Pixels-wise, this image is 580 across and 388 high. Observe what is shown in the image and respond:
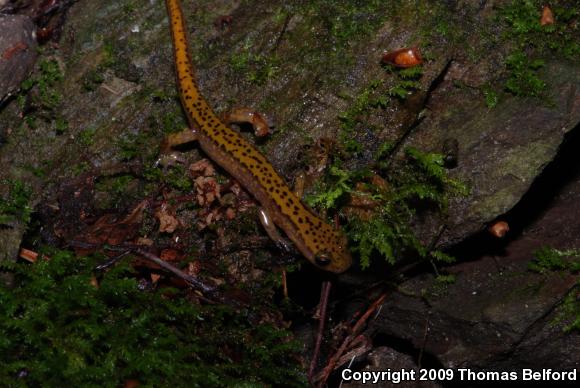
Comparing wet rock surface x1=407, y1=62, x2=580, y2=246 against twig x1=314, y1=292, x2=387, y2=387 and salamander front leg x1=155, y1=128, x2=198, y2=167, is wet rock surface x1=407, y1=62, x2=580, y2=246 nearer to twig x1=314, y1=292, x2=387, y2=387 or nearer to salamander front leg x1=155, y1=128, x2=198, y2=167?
twig x1=314, y1=292, x2=387, y2=387

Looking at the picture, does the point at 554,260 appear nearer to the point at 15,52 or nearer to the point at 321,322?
the point at 321,322

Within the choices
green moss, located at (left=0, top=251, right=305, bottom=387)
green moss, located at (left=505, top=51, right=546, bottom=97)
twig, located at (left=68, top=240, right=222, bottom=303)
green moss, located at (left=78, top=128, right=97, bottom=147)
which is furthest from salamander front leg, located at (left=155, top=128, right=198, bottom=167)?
green moss, located at (left=505, top=51, right=546, bottom=97)

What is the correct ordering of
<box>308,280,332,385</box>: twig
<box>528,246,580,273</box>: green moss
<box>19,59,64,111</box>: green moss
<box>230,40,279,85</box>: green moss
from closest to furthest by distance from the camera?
<box>308,280,332,385</box>: twig
<box>528,246,580,273</box>: green moss
<box>230,40,279,85</box>: green moss
<box>19,59,64,111</box>: green moss

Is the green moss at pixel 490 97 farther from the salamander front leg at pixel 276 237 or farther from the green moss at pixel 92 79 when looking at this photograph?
the green moss at pixel 92 79

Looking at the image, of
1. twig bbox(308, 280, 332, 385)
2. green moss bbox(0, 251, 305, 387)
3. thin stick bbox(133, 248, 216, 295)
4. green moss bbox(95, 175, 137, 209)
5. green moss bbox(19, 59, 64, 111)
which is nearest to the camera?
green moss bbox(0, 251, 305, 387)

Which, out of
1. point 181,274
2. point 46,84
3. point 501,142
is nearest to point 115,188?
point 181,274

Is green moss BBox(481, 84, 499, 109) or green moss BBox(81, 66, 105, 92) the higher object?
green moss BBox(481, 84, 499, 109)

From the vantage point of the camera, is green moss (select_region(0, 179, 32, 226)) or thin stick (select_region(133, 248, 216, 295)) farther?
green moss (select_region(0, 179, 32, 226))
